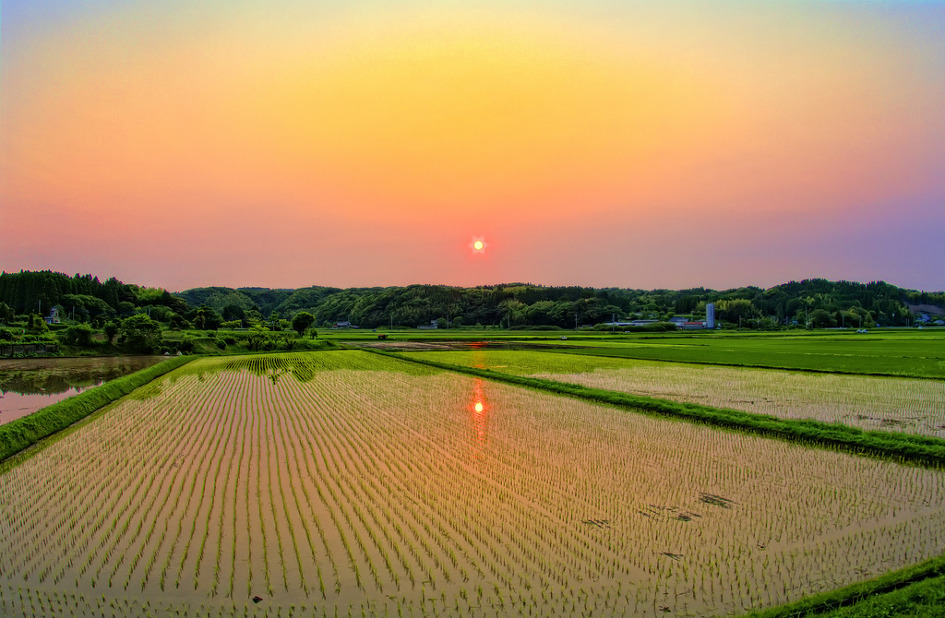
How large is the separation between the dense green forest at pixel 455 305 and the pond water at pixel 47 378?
22920mm

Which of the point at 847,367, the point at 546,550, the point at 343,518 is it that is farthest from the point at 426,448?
the point at 847,367

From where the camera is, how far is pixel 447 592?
173 inches

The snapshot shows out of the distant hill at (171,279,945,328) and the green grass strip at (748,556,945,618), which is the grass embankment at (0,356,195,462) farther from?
the distant hill at (171,279,945,328)

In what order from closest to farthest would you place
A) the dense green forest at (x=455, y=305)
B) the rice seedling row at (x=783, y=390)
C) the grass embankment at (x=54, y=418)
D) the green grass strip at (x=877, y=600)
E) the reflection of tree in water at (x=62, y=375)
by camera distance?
the green grass strip at (x=877, y=600)
the grass embankment at (x=54, y=418)
the rice seedling row at (x=783, y=390)
the reflection of tree in water at (x=62, y=375)
the dense green forest at (x=455, y=305)

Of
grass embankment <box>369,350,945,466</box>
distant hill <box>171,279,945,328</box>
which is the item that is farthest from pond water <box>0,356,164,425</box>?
distant hill <box>171,279,945,328</box>

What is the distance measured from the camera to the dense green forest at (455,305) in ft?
182

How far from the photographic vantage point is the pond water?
14.1 metres

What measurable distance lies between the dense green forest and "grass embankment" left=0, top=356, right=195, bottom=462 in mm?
36486

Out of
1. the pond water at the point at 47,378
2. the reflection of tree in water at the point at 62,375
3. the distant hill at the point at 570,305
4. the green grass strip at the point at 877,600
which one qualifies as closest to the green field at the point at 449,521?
the green grass strip at the point at 877,600

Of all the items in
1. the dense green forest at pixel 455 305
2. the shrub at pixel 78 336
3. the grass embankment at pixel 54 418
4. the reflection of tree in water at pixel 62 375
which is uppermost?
the dense green forest at pixel 455 305

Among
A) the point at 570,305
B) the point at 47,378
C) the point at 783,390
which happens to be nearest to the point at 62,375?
the point at 47,378

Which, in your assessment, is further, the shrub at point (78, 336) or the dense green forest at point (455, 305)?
the dense green forest at point (455, 305)

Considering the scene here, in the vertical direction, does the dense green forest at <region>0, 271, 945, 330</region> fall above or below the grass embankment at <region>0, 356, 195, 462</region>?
above

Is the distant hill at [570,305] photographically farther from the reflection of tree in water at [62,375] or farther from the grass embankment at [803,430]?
the grass embankment at [803,430]
